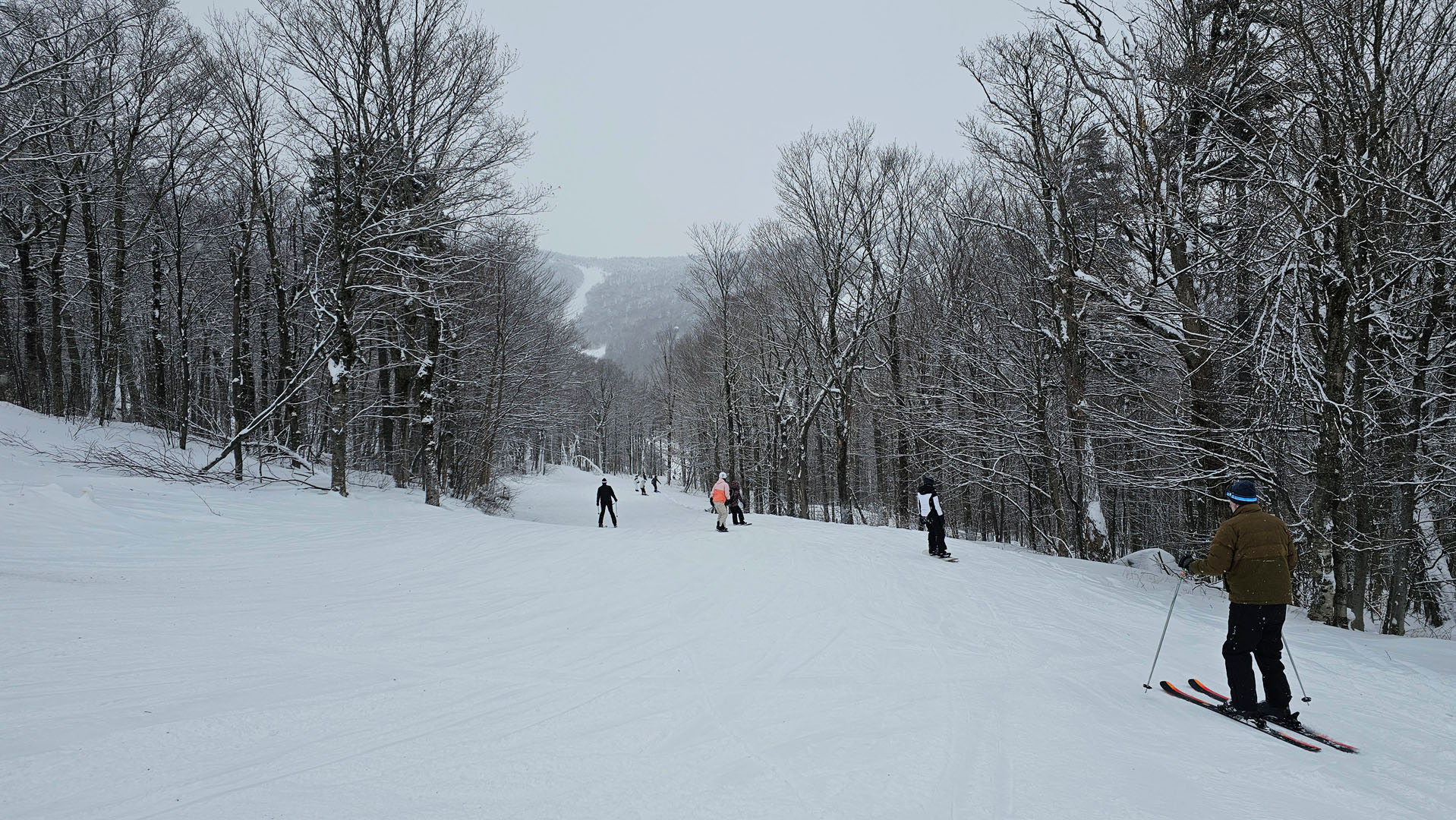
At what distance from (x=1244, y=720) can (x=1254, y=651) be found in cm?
56

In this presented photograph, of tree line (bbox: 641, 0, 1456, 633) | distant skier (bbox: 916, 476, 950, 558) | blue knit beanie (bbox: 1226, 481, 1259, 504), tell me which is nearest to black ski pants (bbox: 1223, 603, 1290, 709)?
blue knit beanie (bbox: 1226, 481, 1259, 504)

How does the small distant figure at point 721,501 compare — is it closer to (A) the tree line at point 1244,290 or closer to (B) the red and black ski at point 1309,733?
(A) the tree line at point 1244,290

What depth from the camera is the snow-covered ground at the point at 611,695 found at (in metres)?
3.40

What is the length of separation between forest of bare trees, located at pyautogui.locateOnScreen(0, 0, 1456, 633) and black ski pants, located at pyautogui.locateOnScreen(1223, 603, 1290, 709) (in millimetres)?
4982

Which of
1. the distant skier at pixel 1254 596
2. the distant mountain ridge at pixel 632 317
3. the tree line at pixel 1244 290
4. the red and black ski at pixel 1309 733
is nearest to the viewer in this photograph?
the red and black ski at pixel 1309 733

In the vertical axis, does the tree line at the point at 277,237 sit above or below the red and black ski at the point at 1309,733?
above

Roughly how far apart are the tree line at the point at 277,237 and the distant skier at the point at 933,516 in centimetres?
1168

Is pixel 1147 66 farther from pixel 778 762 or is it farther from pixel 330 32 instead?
pixel 330 32

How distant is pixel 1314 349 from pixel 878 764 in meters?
10.6

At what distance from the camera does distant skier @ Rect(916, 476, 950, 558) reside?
12.5m

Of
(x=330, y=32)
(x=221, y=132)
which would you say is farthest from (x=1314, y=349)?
(x=221, y=132)

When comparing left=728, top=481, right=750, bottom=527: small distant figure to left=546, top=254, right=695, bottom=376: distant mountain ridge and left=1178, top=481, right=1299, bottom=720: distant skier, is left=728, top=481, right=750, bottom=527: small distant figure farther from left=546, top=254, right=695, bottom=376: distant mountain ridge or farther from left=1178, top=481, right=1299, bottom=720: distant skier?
left=546, top=254, right=695, bottom=376: distant mountain ridge

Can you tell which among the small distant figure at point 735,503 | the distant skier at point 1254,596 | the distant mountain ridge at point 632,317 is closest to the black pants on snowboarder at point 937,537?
the small distant figure at point 735,503

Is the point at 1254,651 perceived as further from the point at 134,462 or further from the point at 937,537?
the point at 134,462
